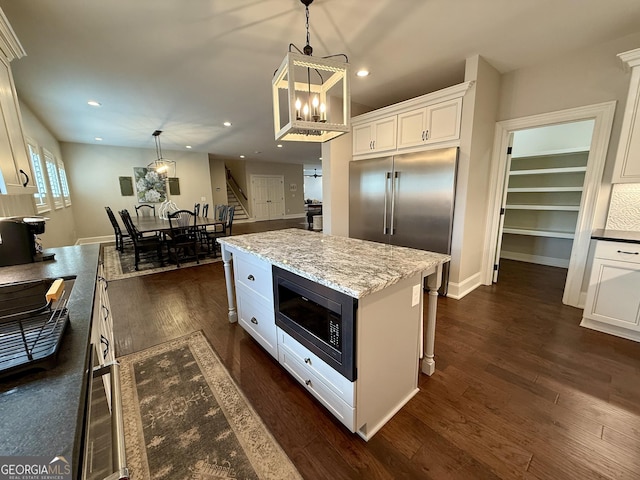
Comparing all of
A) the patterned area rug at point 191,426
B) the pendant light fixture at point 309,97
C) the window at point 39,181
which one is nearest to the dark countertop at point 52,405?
the patterned area rug at point 191,426

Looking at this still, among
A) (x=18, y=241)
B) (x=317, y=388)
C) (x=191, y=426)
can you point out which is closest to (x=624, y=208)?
(x=317, y=388)

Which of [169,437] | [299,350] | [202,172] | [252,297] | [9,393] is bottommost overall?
[169,437]

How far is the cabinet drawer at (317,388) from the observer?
1.40m

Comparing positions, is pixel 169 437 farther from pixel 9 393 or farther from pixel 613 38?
pixel 613 38

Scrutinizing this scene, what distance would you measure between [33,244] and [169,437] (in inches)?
71.0

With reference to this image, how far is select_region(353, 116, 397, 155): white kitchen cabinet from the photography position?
11.3 ft

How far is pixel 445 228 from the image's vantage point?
3.07 metres

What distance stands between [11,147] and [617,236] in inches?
189

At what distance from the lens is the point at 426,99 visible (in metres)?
3.07

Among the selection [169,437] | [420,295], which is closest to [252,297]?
[169,437]

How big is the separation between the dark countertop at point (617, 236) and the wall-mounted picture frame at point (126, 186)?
9.76m

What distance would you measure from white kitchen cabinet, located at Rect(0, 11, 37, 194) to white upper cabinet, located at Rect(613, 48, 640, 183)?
4521mm

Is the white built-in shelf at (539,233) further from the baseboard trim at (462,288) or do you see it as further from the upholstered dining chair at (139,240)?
the upholstered dining chair at (139,240)

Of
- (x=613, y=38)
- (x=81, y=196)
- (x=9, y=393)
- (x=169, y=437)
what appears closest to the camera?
(x=9, y=393)
